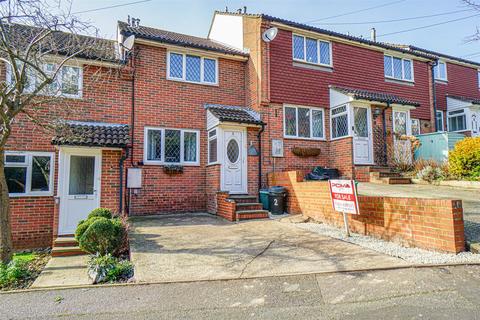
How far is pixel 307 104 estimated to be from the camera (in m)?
12.7

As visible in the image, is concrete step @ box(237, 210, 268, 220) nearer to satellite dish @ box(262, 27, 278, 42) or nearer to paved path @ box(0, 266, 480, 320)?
paved path @ box(0, 266, 480, 320)

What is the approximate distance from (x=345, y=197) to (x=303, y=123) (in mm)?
6457

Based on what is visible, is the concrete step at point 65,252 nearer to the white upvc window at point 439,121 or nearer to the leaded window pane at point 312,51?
the leaded window pane at point 312,51

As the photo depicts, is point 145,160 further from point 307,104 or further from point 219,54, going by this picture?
point 307,104

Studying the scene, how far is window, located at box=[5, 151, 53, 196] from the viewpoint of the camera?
915cm

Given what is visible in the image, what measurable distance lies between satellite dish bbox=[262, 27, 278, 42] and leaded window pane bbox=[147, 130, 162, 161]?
5.62 metres

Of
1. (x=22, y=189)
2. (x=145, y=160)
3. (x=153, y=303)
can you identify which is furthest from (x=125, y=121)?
(x=153, y=303)

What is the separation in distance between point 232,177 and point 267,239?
433 cm

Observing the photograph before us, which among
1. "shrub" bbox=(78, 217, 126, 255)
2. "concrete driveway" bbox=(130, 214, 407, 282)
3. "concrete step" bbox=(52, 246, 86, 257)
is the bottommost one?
"concrete step" bbox=(52, 246, 86, 257)

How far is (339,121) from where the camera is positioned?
41.8 ft

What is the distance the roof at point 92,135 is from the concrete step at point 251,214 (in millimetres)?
4113

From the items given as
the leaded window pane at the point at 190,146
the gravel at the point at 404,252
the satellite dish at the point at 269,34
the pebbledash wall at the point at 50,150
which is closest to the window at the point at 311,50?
the satellite dish at the point at 269,34

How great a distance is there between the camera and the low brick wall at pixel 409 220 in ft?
16.5

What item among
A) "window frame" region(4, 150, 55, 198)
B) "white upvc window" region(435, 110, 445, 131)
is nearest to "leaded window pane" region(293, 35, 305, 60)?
"white upvc window" region(435, 110, 445, 131)
